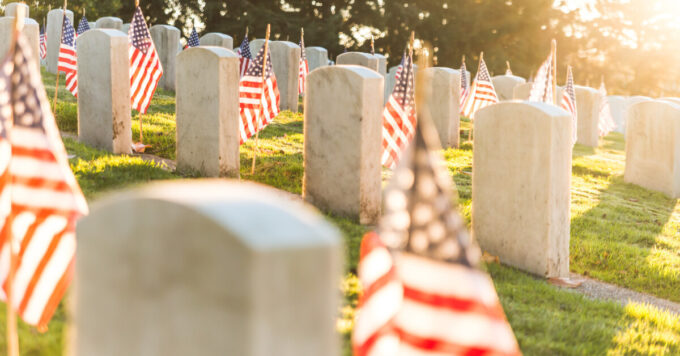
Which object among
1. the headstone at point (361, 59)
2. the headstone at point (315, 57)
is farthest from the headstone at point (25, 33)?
the headstone at point (315, 57)

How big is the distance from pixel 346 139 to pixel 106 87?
131 inches

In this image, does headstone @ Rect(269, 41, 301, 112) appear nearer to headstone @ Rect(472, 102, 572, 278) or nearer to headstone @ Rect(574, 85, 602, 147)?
headstone @ Rect(574, 85, 602, 147)

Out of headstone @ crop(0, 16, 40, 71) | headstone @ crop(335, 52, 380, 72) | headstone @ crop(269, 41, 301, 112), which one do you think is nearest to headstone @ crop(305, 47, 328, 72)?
headstone @ crop(335, 52, 380, 72)

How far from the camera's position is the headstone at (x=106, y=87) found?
28.9 ft

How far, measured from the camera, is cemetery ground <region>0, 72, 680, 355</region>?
4.78 meters

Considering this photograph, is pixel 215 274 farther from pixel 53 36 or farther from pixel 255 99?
pixel 53 36

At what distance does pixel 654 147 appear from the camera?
39.6ft

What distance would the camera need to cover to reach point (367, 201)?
7258 mm

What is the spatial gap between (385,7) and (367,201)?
2485 cm

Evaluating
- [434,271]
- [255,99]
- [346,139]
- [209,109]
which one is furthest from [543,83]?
[434,271]

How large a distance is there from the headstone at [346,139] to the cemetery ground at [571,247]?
358mm

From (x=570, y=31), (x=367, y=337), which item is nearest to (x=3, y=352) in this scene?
(x=367, y=337)

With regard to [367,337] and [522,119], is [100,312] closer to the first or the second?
[367,337]

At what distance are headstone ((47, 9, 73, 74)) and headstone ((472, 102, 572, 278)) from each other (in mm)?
12792
